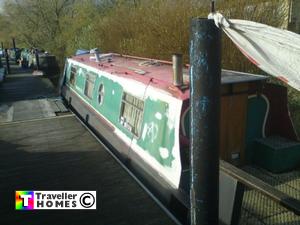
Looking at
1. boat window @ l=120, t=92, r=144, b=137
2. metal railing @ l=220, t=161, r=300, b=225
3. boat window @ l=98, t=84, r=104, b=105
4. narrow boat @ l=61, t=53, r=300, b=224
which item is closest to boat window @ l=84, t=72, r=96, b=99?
boat window @ l=98, t=84, r=104, b=105

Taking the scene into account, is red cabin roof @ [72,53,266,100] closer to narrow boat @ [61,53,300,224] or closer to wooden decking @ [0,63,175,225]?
narrow boat @ [61,53,300,224]

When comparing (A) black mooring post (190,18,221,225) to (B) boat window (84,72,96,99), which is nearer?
(A) black mooring post (190,18,221,225)

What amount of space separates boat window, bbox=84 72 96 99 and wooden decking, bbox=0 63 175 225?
2.99 ft

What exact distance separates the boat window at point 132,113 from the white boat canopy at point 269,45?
3586 mm

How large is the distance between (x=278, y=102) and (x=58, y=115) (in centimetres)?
726

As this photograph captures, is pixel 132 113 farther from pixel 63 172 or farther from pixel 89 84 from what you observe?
pixel 89 84

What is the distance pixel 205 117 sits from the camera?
2400mm

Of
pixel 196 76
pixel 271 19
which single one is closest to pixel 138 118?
pixel 196 76

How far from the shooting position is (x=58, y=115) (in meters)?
11.0

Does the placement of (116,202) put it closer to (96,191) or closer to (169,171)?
(96,191)

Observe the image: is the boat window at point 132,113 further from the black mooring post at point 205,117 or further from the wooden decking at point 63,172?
the black mooring post at point 205,117

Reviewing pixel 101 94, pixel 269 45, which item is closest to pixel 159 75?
pixel 101 94

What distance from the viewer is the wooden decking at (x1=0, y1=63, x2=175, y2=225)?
4898 mm

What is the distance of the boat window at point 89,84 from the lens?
29.4ft
